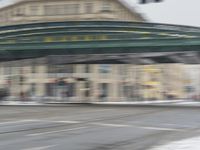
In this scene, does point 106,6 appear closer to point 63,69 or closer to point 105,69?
point 105,69

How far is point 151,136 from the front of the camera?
19328 millimetres

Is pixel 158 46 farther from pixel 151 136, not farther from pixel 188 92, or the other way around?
pixel 188 92

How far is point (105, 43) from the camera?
60.0 m

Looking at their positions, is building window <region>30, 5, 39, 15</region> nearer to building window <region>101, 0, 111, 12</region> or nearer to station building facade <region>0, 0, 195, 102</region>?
station building facade <region>0, 0, 195, 102</region>

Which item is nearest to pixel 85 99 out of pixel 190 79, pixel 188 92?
pixel 188 92

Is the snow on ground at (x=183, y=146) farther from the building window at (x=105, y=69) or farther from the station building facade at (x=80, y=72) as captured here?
the building window at (x=105, y=69)

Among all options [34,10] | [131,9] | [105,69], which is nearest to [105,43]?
[105,69]

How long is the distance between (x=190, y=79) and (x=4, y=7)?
159ft

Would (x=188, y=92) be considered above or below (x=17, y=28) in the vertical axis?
below

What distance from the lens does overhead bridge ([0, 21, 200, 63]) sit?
58781mm

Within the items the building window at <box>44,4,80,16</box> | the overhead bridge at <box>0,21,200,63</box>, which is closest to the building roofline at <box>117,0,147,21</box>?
the building window at <box>44,4,80,16</box>

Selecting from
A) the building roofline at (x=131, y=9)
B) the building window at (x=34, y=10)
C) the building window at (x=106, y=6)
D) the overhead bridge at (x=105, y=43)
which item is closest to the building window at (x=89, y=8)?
the building window at (x=106, y=6)

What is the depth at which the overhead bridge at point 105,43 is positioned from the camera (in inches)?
2314

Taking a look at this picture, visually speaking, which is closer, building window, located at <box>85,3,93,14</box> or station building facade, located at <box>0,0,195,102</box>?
station building facade, located at <box>0,0,195,102</box>
